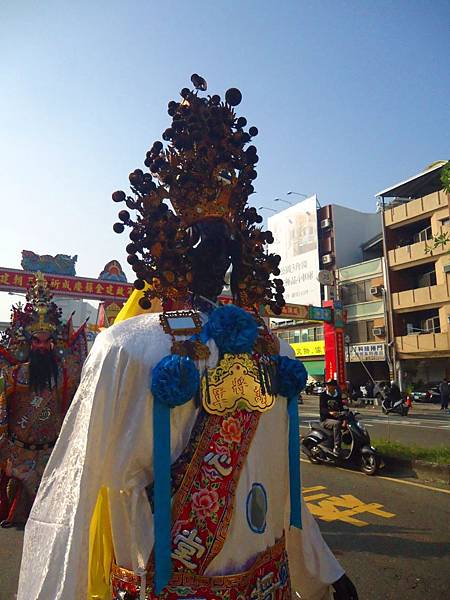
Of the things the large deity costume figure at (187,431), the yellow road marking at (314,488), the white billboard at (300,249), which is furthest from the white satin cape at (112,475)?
the white billboard at (300,249)

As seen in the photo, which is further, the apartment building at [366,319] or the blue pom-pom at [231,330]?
the apartment building at [366,319]

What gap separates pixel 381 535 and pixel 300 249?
107ft

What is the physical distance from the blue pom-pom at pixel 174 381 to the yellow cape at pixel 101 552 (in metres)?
0.42

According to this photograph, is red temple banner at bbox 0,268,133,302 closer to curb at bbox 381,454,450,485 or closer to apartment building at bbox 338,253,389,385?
curb at bbox 381,454,450,485

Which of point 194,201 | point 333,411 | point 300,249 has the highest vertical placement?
point 300,249

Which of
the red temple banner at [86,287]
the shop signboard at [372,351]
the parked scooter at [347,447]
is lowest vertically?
the parked scooter at [347,447]

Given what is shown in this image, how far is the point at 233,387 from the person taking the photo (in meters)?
1.59

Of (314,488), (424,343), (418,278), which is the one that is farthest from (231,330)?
(418,278)

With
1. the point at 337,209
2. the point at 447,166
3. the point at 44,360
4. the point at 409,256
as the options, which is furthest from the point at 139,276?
the point at 337,209

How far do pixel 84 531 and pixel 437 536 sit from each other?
165 inches

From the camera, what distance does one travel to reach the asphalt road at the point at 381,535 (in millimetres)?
3474

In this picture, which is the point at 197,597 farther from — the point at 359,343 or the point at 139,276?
the point at 359,343

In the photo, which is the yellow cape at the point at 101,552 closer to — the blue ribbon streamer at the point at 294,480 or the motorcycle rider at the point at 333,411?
the blue ribbon streamer at the point at 294,480

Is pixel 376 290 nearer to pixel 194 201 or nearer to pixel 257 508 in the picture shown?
pixel 194 201
